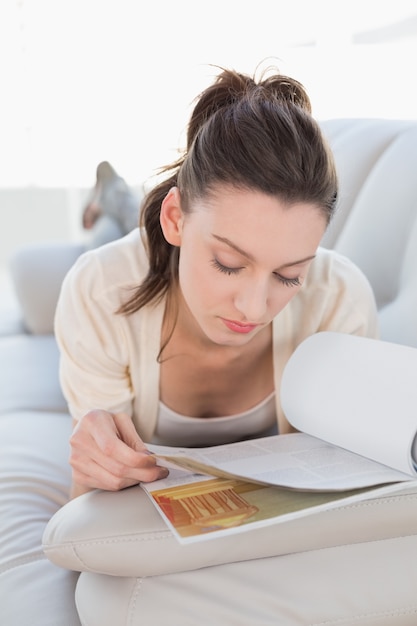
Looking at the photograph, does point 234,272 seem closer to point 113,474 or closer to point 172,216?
point 172,216

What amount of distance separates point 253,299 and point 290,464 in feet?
0.83

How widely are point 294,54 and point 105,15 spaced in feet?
5.96

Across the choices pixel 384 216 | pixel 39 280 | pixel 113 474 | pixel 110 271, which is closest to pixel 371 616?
pixel 113 474

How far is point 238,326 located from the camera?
1.17 meters

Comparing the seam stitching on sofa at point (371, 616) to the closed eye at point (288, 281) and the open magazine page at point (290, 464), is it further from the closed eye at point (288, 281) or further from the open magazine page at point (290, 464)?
the closed eye at point (288, 281)

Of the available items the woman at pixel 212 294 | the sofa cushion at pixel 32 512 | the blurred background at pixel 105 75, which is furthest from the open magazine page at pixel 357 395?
the blurred background at pixel 105 75

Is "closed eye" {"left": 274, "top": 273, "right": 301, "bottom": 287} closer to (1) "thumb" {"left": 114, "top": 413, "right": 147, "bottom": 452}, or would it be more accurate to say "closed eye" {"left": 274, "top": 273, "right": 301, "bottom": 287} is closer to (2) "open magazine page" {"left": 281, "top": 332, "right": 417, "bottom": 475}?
(2) "open magazine page" {"left": 281, "top": 332, "right": 417, "bottom": 475}

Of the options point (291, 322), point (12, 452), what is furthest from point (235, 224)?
point (12, 452)

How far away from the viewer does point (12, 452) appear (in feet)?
5.25

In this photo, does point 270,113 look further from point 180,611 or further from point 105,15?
point 105,15

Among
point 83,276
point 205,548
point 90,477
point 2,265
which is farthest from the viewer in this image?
point 2,265

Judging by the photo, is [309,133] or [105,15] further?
[105,15]

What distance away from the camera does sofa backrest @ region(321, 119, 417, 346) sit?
1.58 m

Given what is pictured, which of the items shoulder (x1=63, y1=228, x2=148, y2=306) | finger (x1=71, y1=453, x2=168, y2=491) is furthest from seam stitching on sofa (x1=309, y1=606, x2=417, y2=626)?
shoulder (x1=63, y1=228, x2=148, y2=306)
